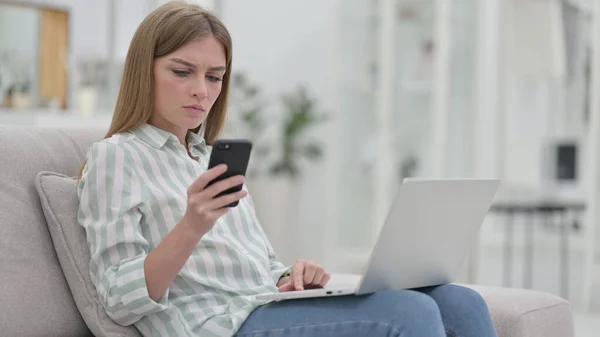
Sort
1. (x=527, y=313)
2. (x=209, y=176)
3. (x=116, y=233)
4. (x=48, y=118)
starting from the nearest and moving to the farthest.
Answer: (x=209, y=176), (x=116, y=233), (x=527, y=313), (x=48, y=118)

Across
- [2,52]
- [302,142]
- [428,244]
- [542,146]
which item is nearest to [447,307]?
[428,244]

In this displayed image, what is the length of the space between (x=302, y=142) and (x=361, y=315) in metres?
4.20

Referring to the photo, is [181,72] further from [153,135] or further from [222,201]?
[222,201]

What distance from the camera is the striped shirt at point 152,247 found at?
5.18 feet

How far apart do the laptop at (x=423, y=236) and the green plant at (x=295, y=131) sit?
11.7 feet

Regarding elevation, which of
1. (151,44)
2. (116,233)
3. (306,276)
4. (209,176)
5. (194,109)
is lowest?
(306,276)

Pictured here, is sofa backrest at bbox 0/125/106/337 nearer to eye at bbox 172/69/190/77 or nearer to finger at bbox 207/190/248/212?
eye at bbox 172/69/190/77

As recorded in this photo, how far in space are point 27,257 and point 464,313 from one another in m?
0.86

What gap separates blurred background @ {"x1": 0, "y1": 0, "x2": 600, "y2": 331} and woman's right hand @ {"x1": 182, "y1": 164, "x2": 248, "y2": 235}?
3.10 meters

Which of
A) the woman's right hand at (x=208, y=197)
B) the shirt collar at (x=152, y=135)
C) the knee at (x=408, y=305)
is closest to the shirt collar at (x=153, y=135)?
the shirt collar at (x=152, y=135)

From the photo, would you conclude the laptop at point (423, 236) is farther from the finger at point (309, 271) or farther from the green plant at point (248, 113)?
the green plant at point (248, 113)

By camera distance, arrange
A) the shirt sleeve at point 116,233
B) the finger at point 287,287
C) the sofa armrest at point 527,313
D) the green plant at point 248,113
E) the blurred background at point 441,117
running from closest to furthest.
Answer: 1. the shirt sleeve at point 116,233
2. the finger at point 287,287
3. the sofa armrest at point 527,313
4. the blurred background at point 441,117
5. the green plant at point 248,113

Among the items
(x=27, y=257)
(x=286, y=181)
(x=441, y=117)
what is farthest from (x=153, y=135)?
(x=286, y=181)

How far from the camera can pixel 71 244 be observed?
172 centimetres
